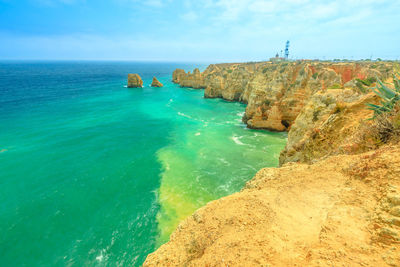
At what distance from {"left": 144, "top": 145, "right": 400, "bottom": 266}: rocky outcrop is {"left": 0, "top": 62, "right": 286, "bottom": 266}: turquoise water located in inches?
306

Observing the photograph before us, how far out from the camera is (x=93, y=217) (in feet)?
45.1

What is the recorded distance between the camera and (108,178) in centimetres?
1802

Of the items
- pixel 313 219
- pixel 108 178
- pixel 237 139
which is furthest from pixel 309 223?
pixel 237 139

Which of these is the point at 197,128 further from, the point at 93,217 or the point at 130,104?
the point at 130,104

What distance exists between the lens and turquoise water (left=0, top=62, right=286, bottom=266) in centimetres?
1191

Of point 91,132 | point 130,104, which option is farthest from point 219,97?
point 91,132

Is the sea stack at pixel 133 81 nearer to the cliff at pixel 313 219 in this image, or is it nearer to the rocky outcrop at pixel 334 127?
the rocky outcrop at pixel 334 127

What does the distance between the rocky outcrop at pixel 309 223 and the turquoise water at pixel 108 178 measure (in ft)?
25.5

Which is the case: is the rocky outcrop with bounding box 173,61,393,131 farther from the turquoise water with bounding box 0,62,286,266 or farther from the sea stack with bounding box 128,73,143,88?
the sea stack with bounding box 128,73,143,88

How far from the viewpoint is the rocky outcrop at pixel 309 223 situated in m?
3.70

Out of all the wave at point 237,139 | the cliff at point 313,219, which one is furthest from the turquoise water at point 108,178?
the cliff at point 313,219

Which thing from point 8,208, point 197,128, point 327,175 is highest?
point 327,175

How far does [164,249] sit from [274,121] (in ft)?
91.8

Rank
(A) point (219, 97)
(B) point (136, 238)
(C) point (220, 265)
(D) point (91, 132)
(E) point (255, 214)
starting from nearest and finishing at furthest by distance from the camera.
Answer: (C) point (220, 265) → (E) point (255, 214) → (B) point (136, 238) → (D) point (91, 132) → (A) point (219, 97)
